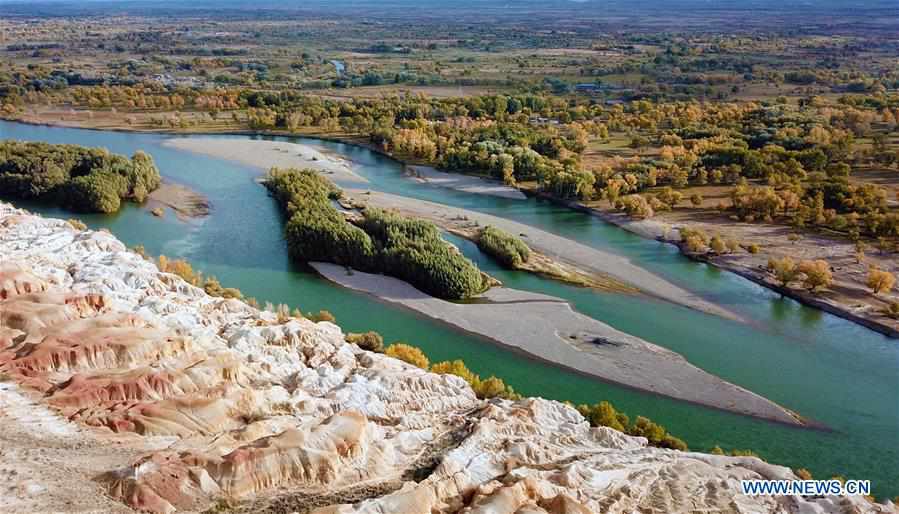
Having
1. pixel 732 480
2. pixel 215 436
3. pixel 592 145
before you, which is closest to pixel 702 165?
pixel 592 145

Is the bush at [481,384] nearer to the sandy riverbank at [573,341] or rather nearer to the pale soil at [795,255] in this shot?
the sandy riverbank at [573,341]

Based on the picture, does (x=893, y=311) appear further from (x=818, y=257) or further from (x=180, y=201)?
(x=180, y=201)

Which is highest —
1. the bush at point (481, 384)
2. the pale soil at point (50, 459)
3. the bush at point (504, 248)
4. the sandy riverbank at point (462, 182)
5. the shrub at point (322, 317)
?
the pale soil at point (50, 459)

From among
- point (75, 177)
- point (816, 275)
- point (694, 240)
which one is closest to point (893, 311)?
point (816, 275)

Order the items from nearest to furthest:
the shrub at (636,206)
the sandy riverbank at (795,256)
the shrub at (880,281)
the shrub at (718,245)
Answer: the sandy riverbank at (795,256) < the shrub at (880,281) < the shrub at (718,245) < the shrub at (636,206)

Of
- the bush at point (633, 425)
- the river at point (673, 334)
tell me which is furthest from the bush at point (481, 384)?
the river at point (673, 334)

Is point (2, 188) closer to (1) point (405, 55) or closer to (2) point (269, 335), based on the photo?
(2) point (269, 335)

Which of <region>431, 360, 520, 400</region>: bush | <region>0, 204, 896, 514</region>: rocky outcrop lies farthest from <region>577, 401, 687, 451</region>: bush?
<region>431, 360, 520, 400</region>: bush
